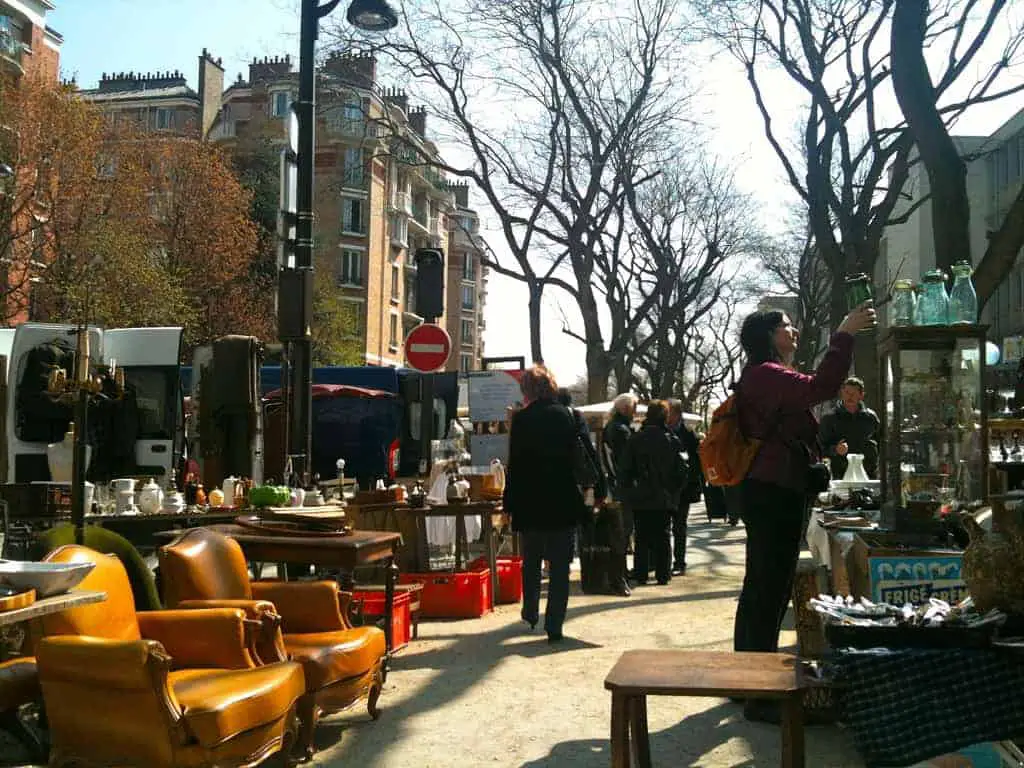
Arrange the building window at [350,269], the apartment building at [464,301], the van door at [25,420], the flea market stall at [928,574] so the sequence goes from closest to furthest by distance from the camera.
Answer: the flea market stall at [928,574] < the van door at [25,420] < the building window at [350,269] < the apartment building at [464,301]

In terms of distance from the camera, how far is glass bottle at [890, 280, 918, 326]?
6.05 meters

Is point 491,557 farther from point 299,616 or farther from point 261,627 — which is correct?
Answer: point 261,627

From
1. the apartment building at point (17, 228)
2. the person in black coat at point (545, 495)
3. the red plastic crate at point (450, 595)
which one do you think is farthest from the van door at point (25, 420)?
the apartment building at point (17, 228)

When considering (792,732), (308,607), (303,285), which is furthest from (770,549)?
(303,285)

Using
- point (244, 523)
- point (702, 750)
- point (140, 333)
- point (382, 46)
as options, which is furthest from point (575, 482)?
point (382, 46)

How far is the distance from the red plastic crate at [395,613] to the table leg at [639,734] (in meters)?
2.84

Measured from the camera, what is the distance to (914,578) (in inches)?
212

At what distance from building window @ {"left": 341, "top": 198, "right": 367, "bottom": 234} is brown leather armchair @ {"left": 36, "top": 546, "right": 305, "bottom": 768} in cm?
5447

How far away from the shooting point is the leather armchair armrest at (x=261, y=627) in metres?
5.14

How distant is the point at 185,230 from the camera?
3650 cm

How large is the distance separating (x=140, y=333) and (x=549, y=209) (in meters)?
11.0

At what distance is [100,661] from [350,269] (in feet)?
180

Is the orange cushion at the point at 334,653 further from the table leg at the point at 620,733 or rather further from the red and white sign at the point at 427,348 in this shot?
the red and white sign at the point at 427,348

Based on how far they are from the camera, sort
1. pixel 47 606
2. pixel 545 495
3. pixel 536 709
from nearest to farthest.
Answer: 1. pixel 47 606
2. pixel 536 709
3. pixel 545 495
